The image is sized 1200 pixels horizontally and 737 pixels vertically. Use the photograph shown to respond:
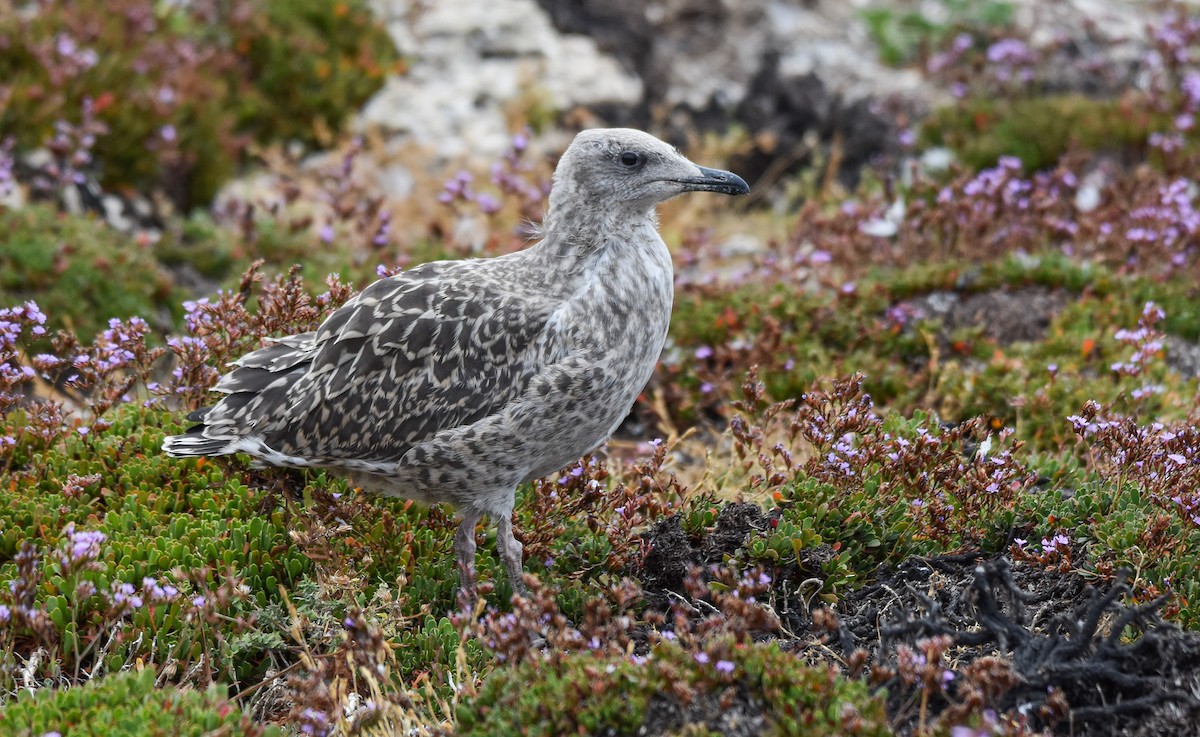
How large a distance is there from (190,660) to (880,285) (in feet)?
16.9

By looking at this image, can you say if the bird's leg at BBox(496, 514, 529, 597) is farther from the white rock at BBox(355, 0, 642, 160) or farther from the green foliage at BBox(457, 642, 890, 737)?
the white rock at BBox(355, 0, 642, 160)

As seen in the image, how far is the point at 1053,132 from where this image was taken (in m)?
11.0

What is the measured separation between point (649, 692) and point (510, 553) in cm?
144

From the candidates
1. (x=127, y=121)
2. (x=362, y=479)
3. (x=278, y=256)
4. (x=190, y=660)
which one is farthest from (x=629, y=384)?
(x=127, y=121)

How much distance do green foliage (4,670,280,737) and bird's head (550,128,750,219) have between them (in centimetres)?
257

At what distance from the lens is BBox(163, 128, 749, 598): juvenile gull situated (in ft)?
16.8

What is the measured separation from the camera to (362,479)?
18.0 ft

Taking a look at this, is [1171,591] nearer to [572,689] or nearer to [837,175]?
[572,689]

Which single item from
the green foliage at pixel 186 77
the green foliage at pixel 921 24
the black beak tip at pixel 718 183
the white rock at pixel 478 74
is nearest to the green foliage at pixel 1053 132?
the green foliage at pixel 921 24

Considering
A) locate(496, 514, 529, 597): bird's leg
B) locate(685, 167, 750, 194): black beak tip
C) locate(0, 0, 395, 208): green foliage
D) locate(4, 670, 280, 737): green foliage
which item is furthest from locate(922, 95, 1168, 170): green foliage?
locate(4, 670, 280, 737): green foliage

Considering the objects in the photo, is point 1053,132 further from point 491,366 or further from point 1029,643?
point 1029,643

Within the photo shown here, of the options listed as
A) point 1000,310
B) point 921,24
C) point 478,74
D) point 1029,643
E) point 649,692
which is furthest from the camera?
point 921,24

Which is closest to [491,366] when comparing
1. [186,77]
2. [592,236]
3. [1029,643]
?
[592,236]

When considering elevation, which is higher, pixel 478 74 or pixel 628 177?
pixel 628 177
